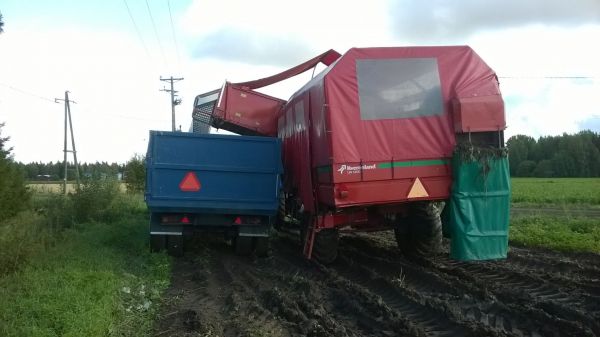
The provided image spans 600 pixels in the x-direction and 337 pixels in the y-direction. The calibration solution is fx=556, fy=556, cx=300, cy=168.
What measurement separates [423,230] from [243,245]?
3.59 metres

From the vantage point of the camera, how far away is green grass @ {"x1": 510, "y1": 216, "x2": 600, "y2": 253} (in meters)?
11.5

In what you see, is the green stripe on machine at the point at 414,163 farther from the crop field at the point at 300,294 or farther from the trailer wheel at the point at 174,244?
the trailer wheel at the point at 174,244

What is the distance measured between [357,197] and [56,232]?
8.13 metres

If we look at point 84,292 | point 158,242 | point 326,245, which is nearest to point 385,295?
point 326,245

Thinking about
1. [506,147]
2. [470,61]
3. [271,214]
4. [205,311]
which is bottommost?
[205,311]

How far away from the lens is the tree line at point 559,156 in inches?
2968

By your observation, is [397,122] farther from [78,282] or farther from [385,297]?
[78,282]

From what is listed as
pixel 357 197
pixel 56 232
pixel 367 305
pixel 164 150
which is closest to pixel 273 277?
pixel 357 197

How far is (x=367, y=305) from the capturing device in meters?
6.56

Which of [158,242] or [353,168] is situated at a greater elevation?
[353,168]

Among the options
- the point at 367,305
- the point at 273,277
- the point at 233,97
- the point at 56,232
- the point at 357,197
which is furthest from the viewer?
the point at 233,97

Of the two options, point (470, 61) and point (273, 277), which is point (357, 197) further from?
point (470, 61)

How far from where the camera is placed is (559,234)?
12773 mm

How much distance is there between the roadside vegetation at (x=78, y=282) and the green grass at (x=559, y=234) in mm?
8074
